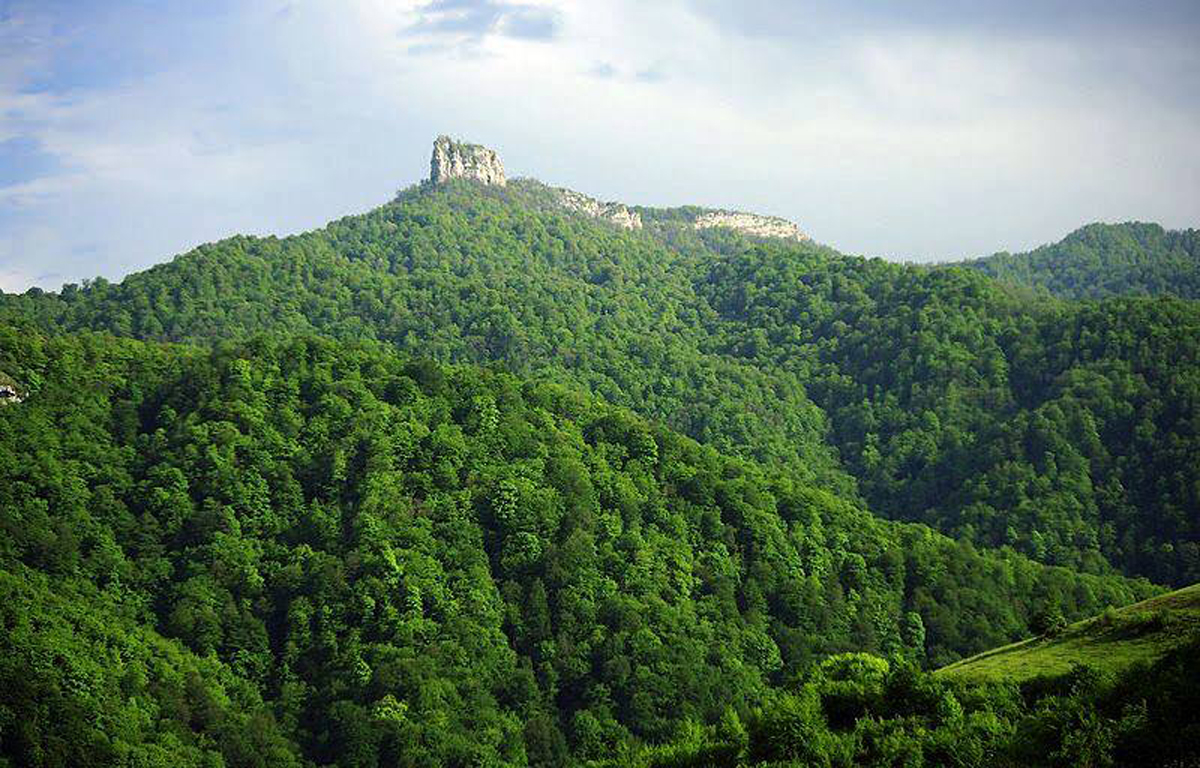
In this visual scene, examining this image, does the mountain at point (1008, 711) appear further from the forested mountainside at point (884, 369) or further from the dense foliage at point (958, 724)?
the forested mountainside at point (884, 369)

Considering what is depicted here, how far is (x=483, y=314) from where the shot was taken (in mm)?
171750

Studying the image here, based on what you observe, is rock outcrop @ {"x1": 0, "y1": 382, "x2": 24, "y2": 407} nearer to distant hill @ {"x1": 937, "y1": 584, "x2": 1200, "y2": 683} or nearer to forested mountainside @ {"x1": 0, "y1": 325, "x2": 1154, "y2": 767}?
forested mountainside @ {"x1": 0, "y1": 325, "x2": 1154, "y2": 767}

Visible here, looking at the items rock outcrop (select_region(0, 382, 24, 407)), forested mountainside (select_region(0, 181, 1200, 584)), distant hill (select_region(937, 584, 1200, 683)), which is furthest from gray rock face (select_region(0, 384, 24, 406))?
distant hill (select_region(937, 584, 1200, 683))

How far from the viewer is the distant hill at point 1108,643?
41469 millimetres

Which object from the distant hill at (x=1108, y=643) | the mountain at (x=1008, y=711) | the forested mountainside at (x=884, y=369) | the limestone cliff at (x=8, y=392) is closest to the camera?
the mountain at (x=1008, y=711)

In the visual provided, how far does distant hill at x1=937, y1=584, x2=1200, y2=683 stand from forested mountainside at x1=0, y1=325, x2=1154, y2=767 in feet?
99.3

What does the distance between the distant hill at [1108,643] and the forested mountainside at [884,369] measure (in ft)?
A: 236

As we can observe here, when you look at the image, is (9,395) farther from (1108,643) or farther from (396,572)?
(1108,643)

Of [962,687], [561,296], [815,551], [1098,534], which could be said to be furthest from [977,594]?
[561,296]

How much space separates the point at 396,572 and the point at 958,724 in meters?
56.4

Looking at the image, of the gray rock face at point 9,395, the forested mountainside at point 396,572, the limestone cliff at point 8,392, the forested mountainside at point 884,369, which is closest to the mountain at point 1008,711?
the forested mountainside at point 396,572

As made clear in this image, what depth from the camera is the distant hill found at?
41.5m

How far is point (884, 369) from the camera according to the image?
168500 millimetres

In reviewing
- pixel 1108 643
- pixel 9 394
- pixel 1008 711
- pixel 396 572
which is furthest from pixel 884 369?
pixel 1008 711
